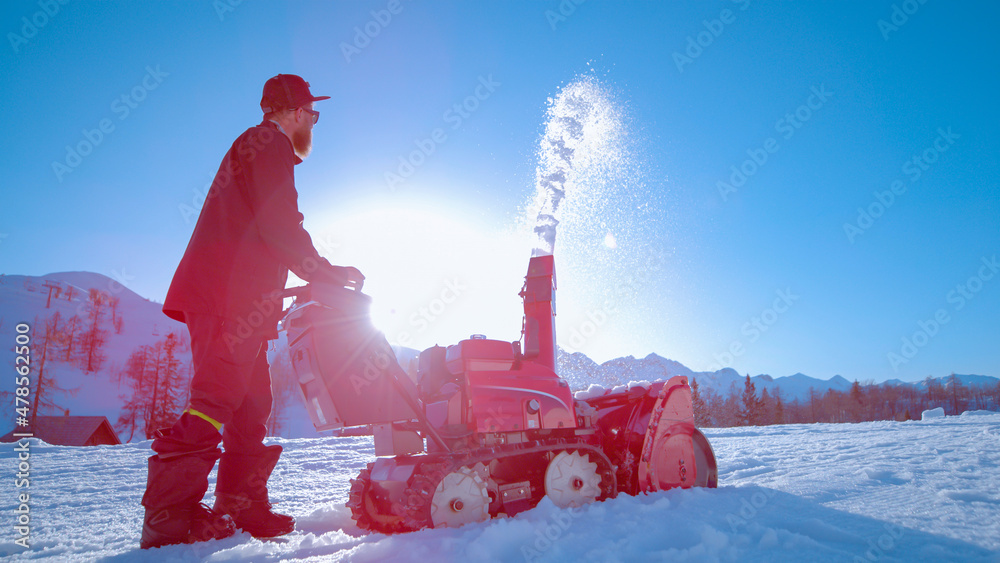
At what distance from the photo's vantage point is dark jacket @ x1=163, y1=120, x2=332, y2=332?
2686mm

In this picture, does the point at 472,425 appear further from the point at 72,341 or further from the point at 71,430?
the point at 72,341

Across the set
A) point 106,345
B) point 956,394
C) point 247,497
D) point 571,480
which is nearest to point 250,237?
point 247,497

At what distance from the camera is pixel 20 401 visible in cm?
328

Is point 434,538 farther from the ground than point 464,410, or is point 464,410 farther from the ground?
point 464,410

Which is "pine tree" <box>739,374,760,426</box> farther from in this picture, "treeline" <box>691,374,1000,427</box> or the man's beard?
the man's beard

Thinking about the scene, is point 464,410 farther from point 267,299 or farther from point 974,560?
point 974,560

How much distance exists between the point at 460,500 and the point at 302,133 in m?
2.54

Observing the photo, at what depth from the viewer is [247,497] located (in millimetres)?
3020

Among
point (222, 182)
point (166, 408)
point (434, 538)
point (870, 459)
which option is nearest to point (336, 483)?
point (434, 538)

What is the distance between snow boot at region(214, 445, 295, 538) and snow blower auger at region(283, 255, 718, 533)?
1.64 ft

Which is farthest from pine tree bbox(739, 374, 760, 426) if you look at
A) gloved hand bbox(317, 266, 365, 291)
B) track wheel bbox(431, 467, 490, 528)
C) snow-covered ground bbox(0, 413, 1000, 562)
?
gloved hand bbox(317, 266, 365, 291)

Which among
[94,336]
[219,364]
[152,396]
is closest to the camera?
[219,364]

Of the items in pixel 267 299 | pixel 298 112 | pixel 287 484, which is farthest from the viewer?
pixel 287 484

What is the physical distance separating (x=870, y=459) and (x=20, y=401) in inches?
316
